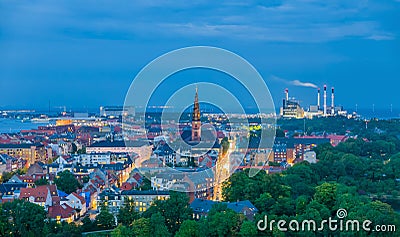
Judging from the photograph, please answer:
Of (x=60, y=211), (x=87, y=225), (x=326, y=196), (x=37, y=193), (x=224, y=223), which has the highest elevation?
(x=326, y=196)

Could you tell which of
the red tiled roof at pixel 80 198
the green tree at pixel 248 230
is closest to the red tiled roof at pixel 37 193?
the red tiled roof at pixel 80 198

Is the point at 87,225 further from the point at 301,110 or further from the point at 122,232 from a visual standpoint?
the point at 301,110

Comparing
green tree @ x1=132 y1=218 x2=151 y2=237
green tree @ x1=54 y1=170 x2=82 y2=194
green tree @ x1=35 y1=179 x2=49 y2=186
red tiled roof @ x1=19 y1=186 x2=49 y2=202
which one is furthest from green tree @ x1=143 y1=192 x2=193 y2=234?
green tree @ x1=35 y1=179 x2=49 y2=186

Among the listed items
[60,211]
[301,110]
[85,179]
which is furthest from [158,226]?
[301,110]

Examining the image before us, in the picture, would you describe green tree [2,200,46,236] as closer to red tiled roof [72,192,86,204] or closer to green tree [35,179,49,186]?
red tiled roof [72,192,86,204]

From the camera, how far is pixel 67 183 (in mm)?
15625

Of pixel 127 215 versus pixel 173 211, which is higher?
pixel 173 211

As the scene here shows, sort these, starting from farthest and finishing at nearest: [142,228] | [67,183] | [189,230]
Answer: [67,183]
[142,228]
[189,230]

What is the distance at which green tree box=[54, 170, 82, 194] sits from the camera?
15424 millimetres

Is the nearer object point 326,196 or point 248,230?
point 248,230

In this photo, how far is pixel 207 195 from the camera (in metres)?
14.3

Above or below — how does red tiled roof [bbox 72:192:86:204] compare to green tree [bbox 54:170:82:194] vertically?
below

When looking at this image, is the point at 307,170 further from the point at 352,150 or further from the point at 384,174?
the point at 352,150

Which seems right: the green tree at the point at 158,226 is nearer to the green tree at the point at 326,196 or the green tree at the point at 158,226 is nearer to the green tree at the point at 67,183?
the green tree at the point at 326,196
